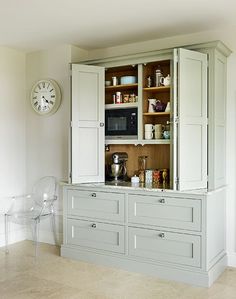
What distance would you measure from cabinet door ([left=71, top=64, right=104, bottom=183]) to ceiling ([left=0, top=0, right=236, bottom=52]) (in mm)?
413

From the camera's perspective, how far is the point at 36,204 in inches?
181

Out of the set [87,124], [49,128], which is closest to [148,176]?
[87,124]

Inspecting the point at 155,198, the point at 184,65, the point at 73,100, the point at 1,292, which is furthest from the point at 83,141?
the point at 1,292

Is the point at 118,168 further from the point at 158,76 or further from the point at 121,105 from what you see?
the point at 158,76

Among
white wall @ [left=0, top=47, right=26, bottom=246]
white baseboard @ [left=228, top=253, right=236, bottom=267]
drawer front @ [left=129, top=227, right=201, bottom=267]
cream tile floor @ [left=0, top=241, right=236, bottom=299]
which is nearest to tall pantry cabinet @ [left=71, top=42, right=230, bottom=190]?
drawer front @ [left=129, top=227, right=201, bottom=267]

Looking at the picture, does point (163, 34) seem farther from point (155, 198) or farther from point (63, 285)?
point (63, 285)

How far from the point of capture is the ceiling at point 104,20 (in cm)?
311

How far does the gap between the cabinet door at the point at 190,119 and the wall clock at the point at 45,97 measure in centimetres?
166

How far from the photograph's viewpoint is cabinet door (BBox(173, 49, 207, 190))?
3.41 metres

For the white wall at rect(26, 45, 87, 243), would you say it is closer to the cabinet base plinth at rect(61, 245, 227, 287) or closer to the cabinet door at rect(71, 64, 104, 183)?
the cabinet door at rect(71, 64, 104, 183)

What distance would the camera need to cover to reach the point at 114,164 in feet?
13.8

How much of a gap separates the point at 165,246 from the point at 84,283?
82 centimetres

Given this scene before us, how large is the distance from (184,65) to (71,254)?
2.31 meters

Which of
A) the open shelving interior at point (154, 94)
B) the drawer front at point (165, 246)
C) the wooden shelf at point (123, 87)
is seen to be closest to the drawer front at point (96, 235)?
the drawer front at point (165, 246)
